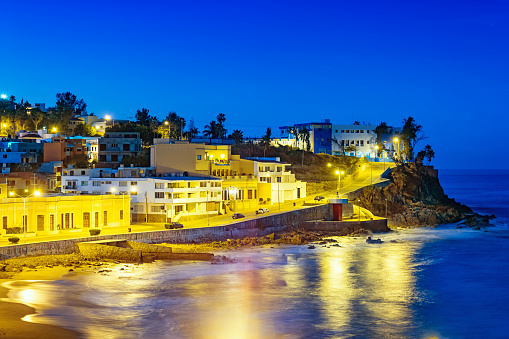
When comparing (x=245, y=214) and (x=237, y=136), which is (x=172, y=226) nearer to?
(x=245, y=214)

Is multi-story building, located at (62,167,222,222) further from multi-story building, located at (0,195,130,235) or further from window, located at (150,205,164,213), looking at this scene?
multi-story building, located at (0,195,130,235)

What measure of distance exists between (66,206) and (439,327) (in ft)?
99.1

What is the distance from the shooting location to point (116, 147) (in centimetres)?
8612

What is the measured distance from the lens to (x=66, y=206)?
5091 centimetres

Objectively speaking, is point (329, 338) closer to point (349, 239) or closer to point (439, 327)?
point (439, 327)

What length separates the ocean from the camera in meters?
31.9

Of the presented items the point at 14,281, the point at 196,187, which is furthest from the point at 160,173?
the point at 14,281

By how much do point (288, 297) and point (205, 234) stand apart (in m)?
17.1

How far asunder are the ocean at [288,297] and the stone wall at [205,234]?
319 cm

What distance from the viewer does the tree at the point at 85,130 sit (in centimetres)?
10412

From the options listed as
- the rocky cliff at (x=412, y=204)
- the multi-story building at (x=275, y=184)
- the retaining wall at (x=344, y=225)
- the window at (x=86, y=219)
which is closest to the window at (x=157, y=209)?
the window at (x=86, y=219)

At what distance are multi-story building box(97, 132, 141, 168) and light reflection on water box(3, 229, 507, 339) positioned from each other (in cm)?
3849

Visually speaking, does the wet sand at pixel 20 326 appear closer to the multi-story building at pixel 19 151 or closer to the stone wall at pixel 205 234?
the stone wall at pixel 205 234

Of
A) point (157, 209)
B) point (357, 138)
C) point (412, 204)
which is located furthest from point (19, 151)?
point (357, 138)
